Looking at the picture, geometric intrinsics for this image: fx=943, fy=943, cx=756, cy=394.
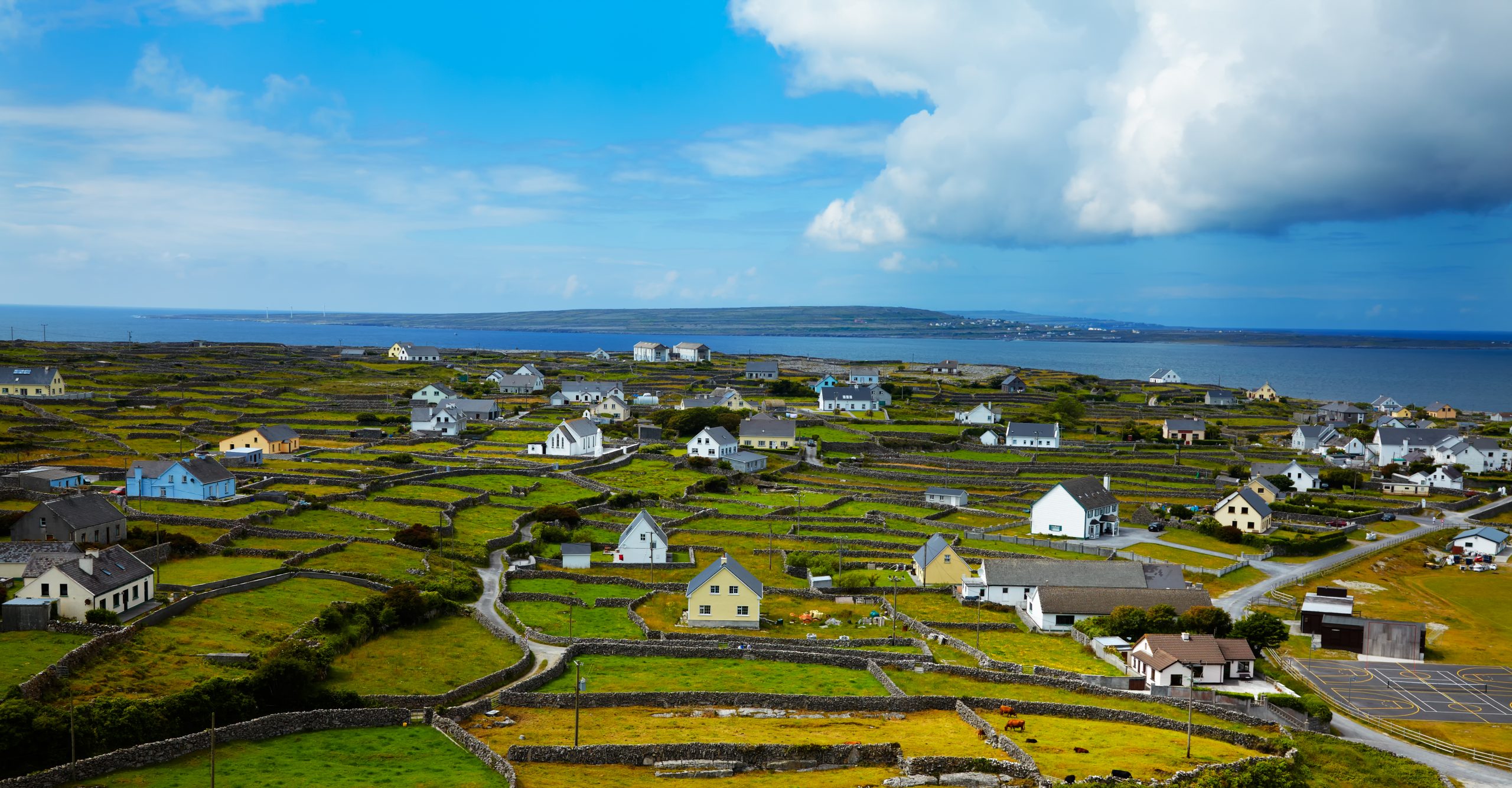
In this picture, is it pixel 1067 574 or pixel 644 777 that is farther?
pixel 1067 574

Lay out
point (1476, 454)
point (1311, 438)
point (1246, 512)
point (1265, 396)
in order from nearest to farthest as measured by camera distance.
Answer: point (1246, 512), point (1476, 454), point (1311, 438), point (1265, 396)

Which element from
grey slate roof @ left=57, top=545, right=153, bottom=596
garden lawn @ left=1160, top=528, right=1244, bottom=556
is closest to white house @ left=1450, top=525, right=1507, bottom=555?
garden lawn @ left=1160, top=528, right=1244, bottom=556

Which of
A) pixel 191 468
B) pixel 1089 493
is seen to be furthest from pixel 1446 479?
pixel 191 468

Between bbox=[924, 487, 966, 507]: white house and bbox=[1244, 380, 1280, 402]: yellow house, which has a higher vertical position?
bbox=[1244, 380, 1280, 402]: yellow house

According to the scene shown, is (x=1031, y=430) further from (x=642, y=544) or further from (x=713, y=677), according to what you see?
(x=713, y=677)

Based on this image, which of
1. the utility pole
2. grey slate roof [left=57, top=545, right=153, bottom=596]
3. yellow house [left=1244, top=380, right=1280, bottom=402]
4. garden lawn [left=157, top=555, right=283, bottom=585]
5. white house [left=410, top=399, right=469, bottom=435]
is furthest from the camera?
yellow house [left=1244, top=380, right=1280, bottom=402]

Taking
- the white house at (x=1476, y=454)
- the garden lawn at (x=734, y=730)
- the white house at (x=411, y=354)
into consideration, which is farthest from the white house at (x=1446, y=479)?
the white house at (x=411, y=354)

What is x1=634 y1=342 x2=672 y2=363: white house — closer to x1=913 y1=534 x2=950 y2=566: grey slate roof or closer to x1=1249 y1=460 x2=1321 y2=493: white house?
x1=1249 y1=460 x2=1321 y2=493: white house
